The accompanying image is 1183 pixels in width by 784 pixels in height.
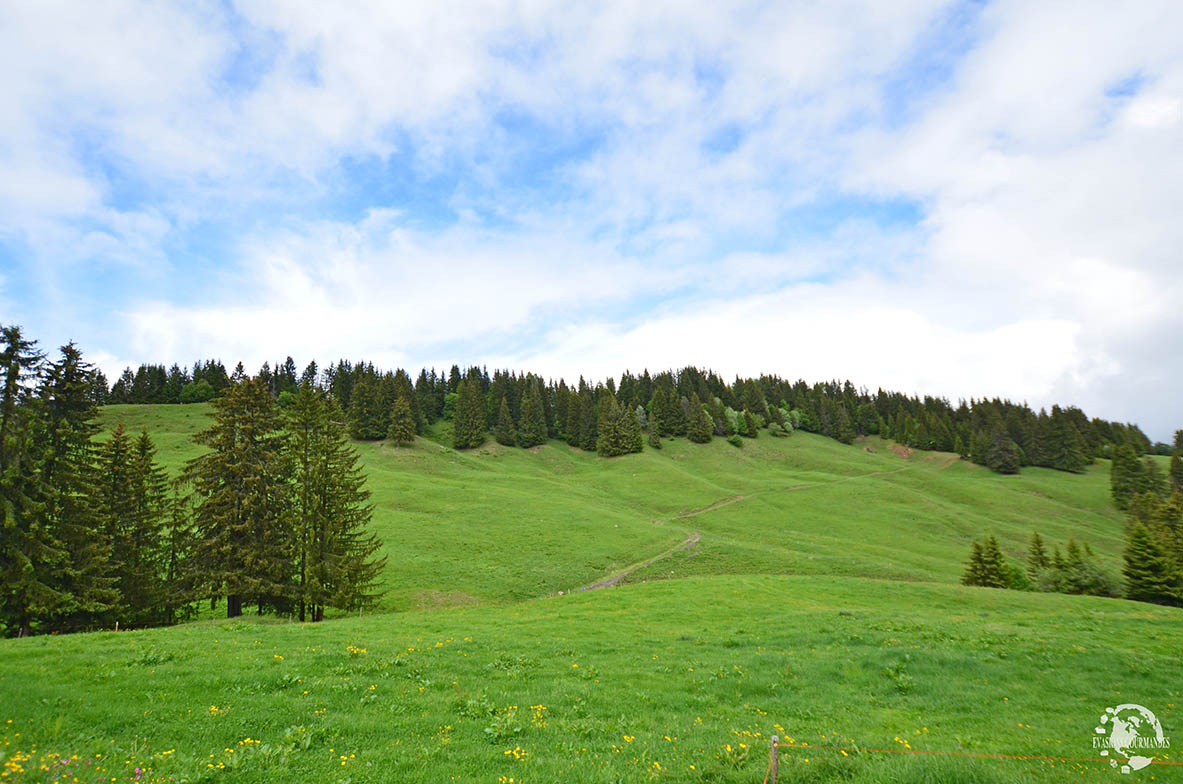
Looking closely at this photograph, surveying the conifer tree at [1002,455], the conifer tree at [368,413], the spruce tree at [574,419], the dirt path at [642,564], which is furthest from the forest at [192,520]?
the spruce tree at [574,419]

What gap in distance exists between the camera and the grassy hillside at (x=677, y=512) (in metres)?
49.0

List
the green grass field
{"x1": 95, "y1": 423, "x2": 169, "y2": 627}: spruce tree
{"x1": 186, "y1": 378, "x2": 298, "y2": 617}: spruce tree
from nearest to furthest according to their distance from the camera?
the green grass field
{"x1": 95, "y1": 423, "x2": 169, "y2": 627}: spruce tree
{"x1": 186, "y1": 378, "x2": 298, "y2": 617}: spruce tree

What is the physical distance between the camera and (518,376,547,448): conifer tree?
127562 millimetres

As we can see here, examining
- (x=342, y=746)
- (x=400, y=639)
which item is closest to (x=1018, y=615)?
(x=400, y=639)

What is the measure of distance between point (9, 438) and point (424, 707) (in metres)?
27.3

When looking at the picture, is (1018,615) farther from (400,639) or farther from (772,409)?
(772,409)

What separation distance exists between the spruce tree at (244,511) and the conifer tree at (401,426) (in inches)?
3000

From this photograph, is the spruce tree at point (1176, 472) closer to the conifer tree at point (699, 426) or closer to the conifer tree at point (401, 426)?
the conifer tree at point (699, 426)

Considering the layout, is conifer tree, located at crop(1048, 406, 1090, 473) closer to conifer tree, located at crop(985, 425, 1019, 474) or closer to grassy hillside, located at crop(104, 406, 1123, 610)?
grassy hillside, located at crop(104, 406, 1123, 610)

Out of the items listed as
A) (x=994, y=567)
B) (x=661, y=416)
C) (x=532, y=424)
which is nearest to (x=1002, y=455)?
(x=661, y=416)

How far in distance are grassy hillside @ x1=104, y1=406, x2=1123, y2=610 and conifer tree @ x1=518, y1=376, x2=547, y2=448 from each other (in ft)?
16.4

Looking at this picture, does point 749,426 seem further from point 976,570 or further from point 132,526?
point 132,526

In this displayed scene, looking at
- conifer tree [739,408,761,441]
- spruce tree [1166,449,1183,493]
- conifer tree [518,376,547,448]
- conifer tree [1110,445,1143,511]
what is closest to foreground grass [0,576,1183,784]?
conifer tree [1110,445,1143,511]

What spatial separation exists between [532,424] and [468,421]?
16399 mm
